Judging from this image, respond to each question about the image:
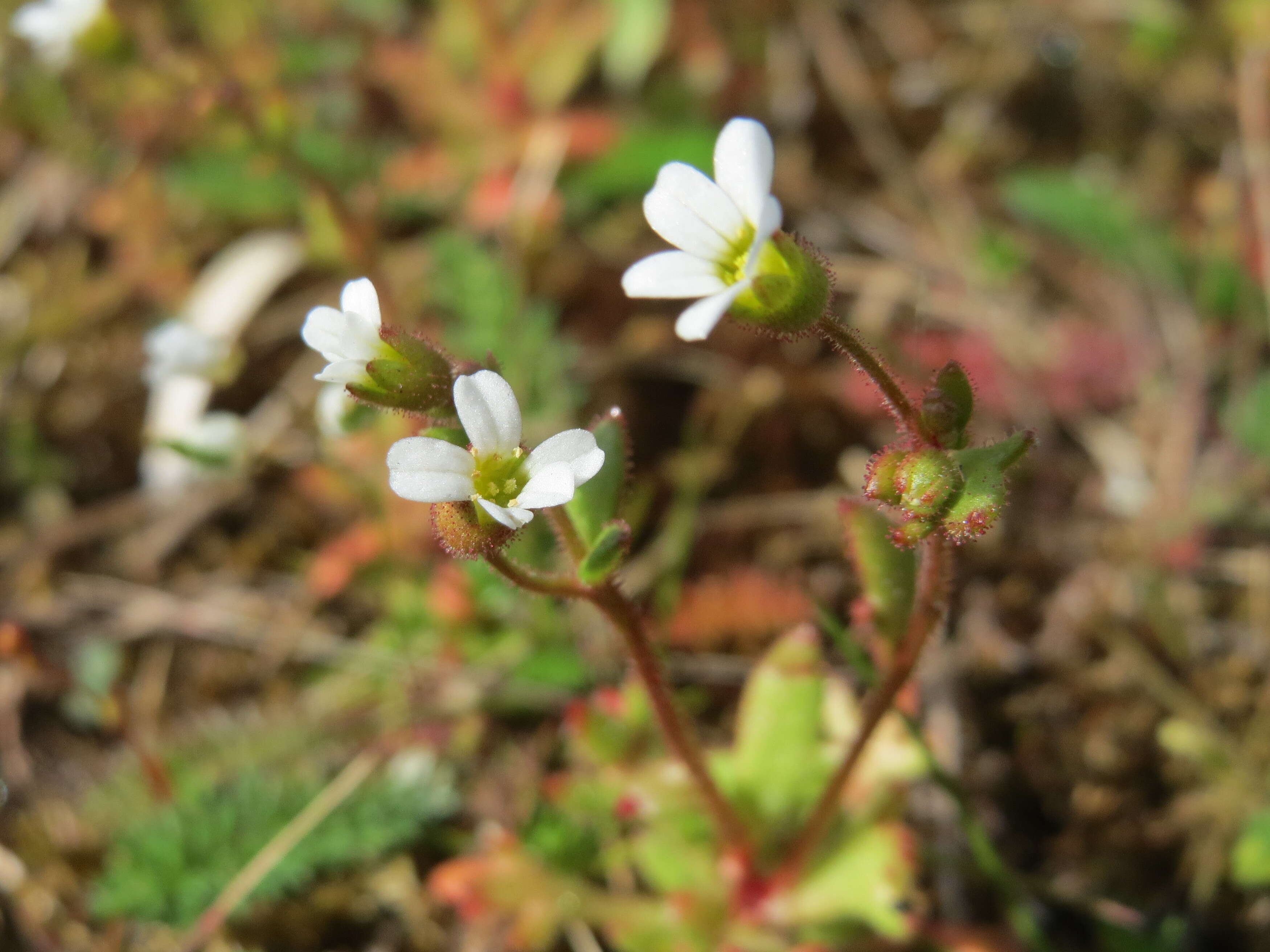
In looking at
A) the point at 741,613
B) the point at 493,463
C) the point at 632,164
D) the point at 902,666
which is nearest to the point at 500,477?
the point at 493,463

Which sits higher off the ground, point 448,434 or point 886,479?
point 448,434

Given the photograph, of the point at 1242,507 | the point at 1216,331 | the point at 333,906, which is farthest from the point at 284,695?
the point at 1216,331

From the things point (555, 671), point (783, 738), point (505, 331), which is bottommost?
point (783, 738)

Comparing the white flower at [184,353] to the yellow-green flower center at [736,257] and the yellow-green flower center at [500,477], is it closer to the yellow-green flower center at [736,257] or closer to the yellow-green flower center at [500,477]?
the yellow-green flower center at [500,477]

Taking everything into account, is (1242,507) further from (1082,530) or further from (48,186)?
(48,186)

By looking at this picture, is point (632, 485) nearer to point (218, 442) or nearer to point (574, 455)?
point (574, 455)
